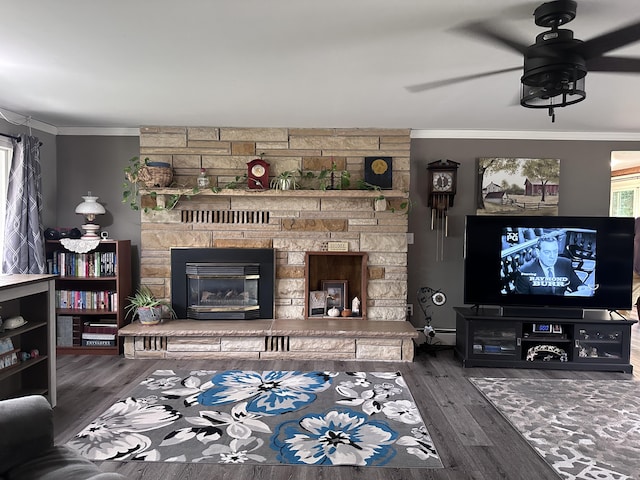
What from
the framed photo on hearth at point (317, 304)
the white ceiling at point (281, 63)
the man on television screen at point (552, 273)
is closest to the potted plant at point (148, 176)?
the white ceiling at point (281, 63)

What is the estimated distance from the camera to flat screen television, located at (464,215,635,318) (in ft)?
14.0

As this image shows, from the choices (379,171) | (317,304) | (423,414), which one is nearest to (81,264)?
(317,304)

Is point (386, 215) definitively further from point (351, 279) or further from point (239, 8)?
point (239, 8)

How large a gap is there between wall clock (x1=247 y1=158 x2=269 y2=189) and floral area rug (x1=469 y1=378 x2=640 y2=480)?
2.75m

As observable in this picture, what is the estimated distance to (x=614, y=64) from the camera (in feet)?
6.70

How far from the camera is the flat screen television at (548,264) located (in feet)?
14.0

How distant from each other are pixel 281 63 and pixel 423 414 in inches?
101

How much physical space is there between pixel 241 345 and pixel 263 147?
2.06 m

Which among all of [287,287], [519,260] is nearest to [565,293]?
[519,260]

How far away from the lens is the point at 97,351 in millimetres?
4445

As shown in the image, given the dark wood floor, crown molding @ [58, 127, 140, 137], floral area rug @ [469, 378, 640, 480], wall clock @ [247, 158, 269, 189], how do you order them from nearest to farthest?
the dark wood floor < floral area rug @ [469, 378, 640, 480] < wall clock @ [247, 158, 269, 189] < crown molding @ [58, 127, 140, 137]

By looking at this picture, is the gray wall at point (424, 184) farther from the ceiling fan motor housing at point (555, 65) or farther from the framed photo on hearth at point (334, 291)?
the ceiling fan motor housing at point (555, 65)

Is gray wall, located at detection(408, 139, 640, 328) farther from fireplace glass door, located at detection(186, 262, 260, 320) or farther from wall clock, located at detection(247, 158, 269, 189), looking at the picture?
fireplace glass door, located at detection(186, 262, 260, 320)

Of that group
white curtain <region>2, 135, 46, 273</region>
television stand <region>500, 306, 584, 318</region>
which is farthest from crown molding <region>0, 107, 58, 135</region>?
television stand <region>500, 306, 584, 318</region>
